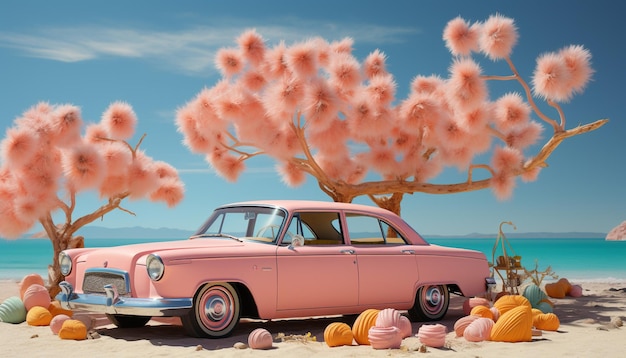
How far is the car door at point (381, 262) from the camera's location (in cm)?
792

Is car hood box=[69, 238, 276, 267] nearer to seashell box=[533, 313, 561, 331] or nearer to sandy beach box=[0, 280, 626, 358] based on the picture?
sandy beach box=[0, 280, 626, 358]

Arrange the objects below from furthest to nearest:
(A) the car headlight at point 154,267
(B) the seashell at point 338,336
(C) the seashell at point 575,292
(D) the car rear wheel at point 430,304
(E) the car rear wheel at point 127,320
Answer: (C) the seashell at point 575,292
(D) the car rear wheel at point 430,304
(E) the car rear wheel at point 127,320
(B) the seashell at point 338,336
(A) the car headlight at point 154,267

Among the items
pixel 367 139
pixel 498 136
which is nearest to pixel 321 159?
pixel 367 139

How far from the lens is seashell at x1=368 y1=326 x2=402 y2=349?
644 centimetres

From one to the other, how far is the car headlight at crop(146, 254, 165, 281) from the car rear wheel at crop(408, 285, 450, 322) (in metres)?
3.26

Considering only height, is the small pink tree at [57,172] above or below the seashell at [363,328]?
above

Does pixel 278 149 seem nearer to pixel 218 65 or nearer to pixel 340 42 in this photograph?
pixel 218 65

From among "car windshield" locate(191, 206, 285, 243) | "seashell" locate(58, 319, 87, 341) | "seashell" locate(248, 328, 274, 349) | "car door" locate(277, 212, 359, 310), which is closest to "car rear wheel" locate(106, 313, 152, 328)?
"seashell" locate(58, 319, 87, 341)

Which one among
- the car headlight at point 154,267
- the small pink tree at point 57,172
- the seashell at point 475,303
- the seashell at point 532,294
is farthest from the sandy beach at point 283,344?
the small pink tree at point 57,172

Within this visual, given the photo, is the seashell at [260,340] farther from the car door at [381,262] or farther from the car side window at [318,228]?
the car door at [381,262]

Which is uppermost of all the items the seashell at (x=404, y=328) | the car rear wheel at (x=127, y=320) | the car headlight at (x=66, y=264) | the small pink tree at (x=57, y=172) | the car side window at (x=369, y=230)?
the small pink tree at (x=57, y=172)

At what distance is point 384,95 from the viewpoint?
1380 cm

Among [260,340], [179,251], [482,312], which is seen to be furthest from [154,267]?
[482,312]

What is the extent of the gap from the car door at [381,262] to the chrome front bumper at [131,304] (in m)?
2.15
